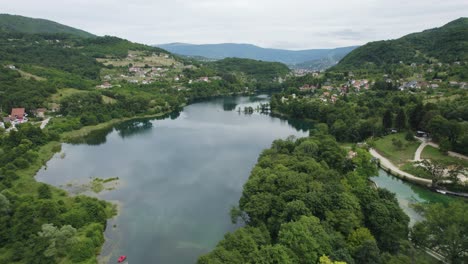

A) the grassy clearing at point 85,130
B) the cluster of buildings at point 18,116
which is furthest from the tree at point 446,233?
the cluster of buildings at point 18,116

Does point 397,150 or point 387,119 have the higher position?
point 387,119

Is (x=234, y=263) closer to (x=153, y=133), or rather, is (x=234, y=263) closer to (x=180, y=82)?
(x=153, y=133)

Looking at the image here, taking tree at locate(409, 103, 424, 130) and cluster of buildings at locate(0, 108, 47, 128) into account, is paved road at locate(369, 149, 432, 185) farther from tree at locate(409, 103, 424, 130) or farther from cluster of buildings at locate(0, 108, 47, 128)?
cluster of buildings at locate(0, 108, 47, 128)

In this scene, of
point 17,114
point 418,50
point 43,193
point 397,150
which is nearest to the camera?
point 43,193

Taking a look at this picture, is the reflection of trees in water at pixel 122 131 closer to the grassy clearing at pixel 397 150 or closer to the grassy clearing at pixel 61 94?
the grassy clearing at pixel 61 94

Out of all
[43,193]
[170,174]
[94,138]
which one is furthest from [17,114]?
[170,174]

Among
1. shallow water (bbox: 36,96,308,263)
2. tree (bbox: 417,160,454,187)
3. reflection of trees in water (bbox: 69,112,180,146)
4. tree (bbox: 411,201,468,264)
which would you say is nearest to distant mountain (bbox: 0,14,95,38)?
reflection of trees in water (bbox: 69,112,180,146)

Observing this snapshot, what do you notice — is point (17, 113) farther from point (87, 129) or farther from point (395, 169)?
point (395, 169)
